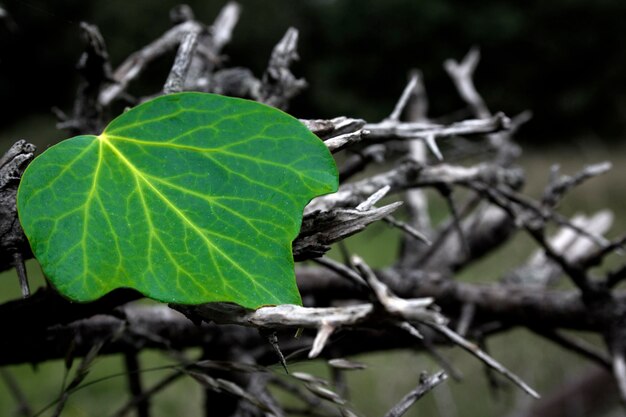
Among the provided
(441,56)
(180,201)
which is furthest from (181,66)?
(441,56)

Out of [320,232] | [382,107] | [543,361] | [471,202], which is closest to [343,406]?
[320,232]

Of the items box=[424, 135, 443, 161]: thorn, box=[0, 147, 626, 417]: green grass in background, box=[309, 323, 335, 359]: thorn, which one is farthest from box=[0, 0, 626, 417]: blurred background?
box=[309, 323, 335, 359]: thorn

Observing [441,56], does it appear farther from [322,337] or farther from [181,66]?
[322,337]

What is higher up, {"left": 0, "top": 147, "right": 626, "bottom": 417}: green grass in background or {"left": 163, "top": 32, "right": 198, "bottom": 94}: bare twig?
{"left": 163, "top": 32, "right": 198, "bottom": 94}: bare twig

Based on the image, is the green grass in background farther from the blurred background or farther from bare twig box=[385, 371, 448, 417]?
the blurred background

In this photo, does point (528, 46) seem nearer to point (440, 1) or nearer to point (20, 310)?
point (440, 1)
